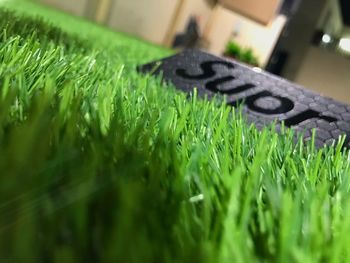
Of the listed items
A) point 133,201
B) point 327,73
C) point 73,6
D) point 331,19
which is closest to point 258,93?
point 133,201

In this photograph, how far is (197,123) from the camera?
25.2 inches

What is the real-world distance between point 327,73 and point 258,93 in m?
1.87

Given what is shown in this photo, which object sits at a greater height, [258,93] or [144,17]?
[258,93]

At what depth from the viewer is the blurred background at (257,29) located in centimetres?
248

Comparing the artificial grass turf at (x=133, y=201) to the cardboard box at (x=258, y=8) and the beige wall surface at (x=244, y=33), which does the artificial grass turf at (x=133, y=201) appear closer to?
A: the cardboard box at (x=258, y=8)

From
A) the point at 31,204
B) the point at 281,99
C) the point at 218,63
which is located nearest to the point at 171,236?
the point at 31,204

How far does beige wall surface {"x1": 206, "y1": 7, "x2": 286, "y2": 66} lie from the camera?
7.77 metres

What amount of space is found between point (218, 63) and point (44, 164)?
3.03 ft

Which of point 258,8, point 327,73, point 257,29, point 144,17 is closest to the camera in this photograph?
point 327,73

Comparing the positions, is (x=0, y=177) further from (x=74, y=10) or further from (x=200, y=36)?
(x=200, y=36)

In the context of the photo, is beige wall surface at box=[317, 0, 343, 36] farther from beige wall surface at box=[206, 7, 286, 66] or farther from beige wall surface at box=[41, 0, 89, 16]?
beige wall surface at box=[206, 7, 286, 66]

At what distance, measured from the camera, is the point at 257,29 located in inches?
311

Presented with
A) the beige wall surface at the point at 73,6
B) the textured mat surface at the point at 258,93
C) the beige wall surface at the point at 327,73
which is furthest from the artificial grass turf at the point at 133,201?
the beige wall surface at the point at 73,6

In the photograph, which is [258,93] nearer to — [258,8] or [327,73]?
[327,73]
